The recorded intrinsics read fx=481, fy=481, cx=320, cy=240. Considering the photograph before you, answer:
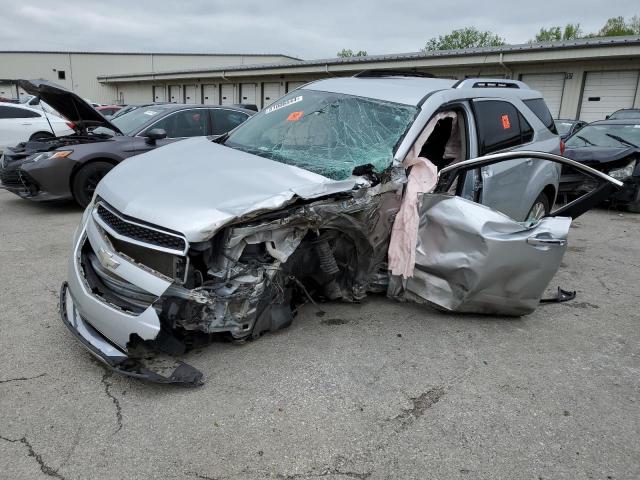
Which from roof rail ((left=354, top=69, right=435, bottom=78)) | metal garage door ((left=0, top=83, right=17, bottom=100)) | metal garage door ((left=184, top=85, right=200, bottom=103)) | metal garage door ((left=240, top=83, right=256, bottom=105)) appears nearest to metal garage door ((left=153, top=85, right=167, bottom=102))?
metal garage door ((left=184, top=85, right=200, bottom=103))

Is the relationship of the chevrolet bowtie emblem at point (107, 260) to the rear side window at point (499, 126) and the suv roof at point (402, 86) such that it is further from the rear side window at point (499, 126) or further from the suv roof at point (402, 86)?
the rear side window at point (499, 126)

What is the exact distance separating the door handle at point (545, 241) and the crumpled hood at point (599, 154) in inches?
229

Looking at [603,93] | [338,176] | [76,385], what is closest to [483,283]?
[338,176]

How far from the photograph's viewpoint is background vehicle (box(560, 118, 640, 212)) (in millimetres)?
8242

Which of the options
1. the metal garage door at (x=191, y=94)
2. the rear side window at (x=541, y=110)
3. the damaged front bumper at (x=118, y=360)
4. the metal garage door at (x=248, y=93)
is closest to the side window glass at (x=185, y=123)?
the rear side window at (x=541, y=110)

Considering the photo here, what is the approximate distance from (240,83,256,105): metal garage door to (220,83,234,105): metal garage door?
1.00m

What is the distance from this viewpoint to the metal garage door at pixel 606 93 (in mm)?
15500

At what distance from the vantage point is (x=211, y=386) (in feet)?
9.32

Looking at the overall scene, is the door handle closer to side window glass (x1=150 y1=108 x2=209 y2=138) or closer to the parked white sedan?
side window glass (x1=150 y1=108 x2=209 y2=138)

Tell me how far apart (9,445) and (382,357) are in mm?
2142

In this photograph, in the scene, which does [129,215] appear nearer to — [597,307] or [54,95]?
[597,307]

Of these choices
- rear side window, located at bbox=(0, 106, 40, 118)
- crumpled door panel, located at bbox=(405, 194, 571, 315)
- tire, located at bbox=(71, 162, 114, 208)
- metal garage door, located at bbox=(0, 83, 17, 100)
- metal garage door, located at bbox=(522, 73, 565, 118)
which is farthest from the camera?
metal garage door, located at bbox=(0, 83, 17, 100)

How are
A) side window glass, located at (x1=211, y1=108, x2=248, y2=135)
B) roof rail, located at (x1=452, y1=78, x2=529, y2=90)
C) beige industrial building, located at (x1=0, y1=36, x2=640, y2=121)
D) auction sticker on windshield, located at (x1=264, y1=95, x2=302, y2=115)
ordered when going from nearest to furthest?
1. roof rail, located at (x1=452, y1=78, x2=529, y2=90)
2. auction sticker on windshield, located at (x1=264, y1=95, x2=302, y2=115)
3. side window glass, located at (x1=211, y1=108, x2=248, y2=135)
4. beige industrial building, located at (x1=0, y1=36, x2=640, y2=121)

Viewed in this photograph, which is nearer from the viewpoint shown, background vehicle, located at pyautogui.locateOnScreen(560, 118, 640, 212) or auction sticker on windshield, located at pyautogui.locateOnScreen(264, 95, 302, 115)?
auction sticker on windshield, located at pyautogui.locateOnScreen(264, 95, 302, 115)
